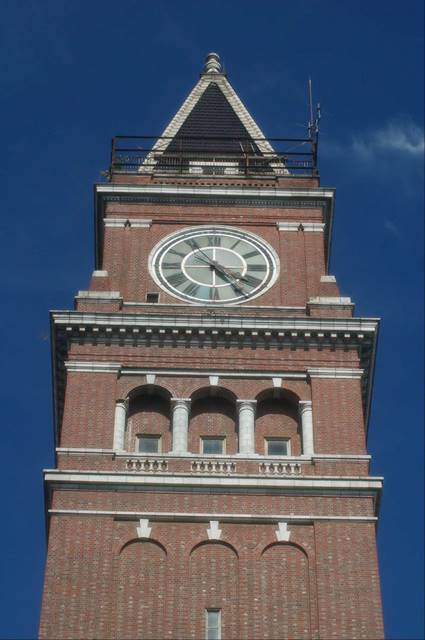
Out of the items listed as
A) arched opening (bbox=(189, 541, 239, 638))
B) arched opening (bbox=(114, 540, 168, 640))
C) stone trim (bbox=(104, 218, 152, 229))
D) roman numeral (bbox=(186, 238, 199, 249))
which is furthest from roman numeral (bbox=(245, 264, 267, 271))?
arched opening (bbox=(114, 540, 168, 640))

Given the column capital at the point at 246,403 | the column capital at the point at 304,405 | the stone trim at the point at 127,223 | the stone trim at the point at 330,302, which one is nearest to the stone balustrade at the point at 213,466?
the column capital at the point at 246,403

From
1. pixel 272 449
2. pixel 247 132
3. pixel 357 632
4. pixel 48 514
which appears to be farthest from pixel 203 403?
pixel 247 132

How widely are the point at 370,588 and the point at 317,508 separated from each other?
9.93 ft

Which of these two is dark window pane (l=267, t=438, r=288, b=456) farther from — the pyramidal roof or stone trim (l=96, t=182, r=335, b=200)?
the pyramidal roof

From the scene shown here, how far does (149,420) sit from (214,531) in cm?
514

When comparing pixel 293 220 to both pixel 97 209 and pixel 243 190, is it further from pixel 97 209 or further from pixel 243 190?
pixel 97 209

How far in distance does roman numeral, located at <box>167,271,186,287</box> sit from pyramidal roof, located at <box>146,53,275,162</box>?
27.0ft

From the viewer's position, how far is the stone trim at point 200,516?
49688mm

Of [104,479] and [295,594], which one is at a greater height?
[104,479]

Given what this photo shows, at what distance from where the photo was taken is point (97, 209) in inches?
2488

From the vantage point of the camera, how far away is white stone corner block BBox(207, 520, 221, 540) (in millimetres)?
49281

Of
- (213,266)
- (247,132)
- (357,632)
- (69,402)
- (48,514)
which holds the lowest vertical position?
(357,632)

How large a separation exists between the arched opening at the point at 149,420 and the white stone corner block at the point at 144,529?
3.16 metres

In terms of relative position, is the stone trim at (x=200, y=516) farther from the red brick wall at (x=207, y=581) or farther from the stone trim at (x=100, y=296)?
the stone trim at (x=100, y=296)
